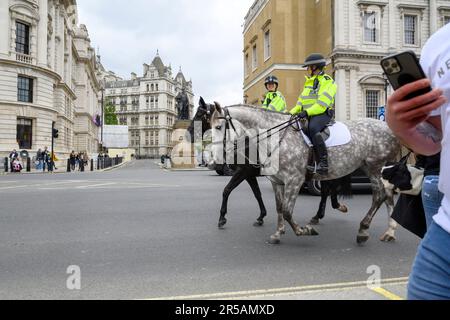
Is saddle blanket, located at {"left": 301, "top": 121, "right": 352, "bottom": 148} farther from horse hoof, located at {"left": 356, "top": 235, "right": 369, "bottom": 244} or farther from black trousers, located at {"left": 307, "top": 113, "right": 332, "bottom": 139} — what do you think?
horse hoof, located at {"left": 356, "top": 235, "right": 369, "bottom": 244}

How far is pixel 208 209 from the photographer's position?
8.88 m

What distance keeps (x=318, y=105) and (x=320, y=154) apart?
2.42 ft

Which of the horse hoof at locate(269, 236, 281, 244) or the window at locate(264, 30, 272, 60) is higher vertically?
the window at locate(264, 30, 272, 60)

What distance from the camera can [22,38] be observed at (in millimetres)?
40219

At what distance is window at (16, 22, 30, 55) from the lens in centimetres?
3984

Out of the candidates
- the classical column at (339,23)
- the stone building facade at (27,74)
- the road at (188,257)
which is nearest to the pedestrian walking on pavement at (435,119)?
the road at (188,257)

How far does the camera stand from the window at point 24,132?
3944cm

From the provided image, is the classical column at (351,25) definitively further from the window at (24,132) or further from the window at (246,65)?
the window at (24,132)

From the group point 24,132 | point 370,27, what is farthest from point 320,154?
point 24,132

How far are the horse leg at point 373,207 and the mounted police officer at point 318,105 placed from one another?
0.92m

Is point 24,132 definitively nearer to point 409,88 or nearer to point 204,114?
point 204,114

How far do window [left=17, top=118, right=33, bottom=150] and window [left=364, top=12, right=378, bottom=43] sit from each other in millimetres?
34520

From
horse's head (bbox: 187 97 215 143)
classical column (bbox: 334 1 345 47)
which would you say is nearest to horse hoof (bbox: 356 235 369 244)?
horse's head (bbox: 187 97 215 143)
